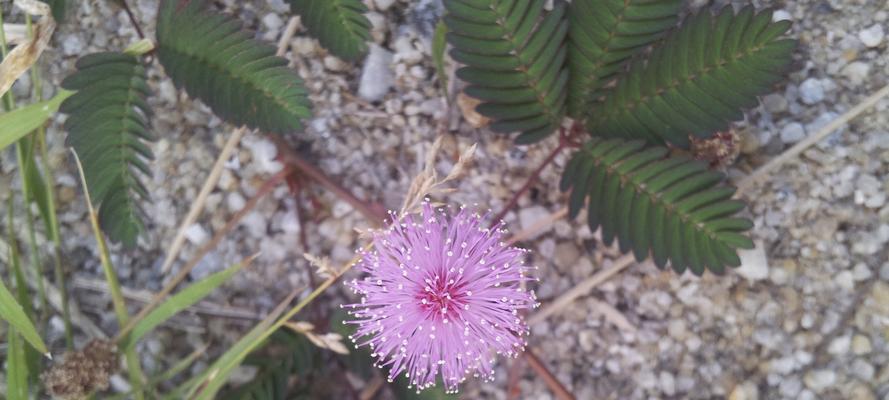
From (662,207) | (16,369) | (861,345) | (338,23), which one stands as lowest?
(16,369)

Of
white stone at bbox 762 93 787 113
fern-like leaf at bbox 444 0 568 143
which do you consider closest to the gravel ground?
white stone at bbox 762 93 787 113

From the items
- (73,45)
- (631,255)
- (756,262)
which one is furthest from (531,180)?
(73,45)

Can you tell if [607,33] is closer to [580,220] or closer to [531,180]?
[531,180]

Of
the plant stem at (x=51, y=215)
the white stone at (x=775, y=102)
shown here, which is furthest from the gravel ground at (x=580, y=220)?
the plant stem at (x=51, y=215)

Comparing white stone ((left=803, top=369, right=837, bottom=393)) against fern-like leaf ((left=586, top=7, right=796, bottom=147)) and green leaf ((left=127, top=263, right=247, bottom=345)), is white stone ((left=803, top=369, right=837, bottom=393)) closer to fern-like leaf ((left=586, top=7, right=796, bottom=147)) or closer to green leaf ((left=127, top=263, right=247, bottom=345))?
fern-like leaf ((left=586, top=7, right=796, bottom=147))

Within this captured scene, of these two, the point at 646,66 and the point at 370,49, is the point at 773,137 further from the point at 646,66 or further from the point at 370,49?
the point at 370,49

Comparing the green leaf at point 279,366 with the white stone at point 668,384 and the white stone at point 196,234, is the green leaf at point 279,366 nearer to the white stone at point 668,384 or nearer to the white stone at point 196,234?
the white stone at point 196,234
